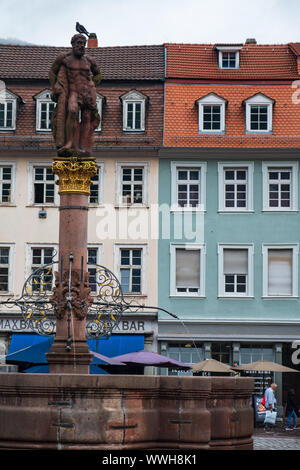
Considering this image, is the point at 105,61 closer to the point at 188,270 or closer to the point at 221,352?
the point at 188,270

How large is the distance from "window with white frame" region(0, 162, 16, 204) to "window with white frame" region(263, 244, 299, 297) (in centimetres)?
897

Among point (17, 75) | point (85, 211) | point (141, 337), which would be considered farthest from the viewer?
point (17, 75)

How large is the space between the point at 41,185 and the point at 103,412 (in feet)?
78.3

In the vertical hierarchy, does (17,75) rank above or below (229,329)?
above

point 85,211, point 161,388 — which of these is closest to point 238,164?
point 85,211

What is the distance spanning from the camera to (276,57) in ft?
120

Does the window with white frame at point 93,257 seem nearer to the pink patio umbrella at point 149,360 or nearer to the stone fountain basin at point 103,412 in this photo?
the pink patio umbrella at point 149,360

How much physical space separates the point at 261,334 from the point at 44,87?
11.6 metres

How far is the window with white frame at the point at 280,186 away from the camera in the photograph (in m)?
34.2

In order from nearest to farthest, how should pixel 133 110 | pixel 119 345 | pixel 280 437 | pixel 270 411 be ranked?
pixel 280 437
pixel 270 411
pixel 119 345
pixel 133 110

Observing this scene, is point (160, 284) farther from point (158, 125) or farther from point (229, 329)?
point (158, 125)

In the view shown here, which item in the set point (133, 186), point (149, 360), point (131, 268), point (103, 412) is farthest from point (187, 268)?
point (103, 412)

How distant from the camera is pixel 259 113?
34750mm

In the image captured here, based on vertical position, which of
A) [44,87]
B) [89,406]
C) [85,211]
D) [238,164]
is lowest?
[89,406]
